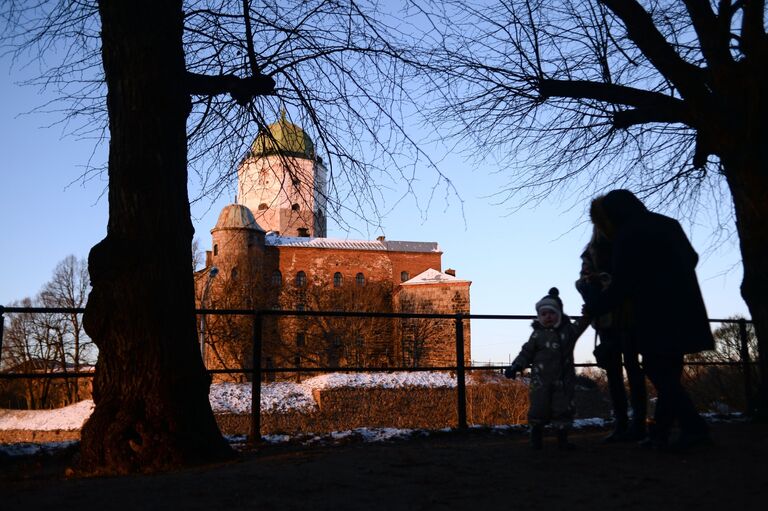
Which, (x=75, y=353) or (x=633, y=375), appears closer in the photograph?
(x=633, y=375)

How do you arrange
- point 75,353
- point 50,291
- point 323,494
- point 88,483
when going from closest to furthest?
point 323,494 → point 88,483 → point 75,353 → point 50,291

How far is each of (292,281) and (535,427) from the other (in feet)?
162

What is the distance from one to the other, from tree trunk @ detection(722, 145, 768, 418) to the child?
8.55 ft

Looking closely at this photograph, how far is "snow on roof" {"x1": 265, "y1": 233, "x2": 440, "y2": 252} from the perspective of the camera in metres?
54.6

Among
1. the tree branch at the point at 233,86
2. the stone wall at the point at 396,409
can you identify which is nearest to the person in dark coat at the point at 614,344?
the tree branch at the point at 233,86

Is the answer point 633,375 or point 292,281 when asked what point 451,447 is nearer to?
point 633,375

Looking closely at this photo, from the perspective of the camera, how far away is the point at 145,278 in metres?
4.50

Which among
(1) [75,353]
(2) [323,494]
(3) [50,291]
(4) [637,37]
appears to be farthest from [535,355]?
(3) [50,291]

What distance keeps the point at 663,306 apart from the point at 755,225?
270 centimetres

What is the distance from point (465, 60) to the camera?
7430 mm

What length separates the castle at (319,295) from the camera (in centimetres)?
3731

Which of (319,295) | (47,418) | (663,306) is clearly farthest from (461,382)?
(319,295)

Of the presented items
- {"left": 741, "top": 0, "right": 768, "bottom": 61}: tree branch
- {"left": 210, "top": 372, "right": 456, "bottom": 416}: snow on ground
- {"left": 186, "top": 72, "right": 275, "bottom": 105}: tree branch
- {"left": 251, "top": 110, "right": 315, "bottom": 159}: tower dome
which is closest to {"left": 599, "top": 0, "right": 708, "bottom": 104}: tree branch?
{"left": 741, "top": 0, "right": 768, "bottom": 61}: tree branch

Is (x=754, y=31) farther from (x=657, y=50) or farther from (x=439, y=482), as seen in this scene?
(x=439, y=482)
